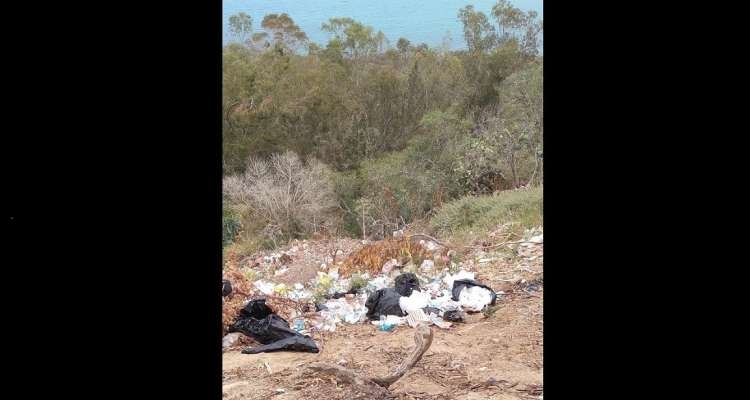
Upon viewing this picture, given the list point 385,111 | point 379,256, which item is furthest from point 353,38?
point 379,256

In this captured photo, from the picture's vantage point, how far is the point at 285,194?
8.61 m

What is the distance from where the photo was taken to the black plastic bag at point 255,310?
16.1 feet

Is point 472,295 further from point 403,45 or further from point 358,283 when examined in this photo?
point 403,45

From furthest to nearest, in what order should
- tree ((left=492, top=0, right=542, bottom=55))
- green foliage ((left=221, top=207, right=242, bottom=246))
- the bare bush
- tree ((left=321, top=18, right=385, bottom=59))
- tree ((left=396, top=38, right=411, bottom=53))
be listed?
tree ((left=321, top=18, right=385, bottom=59)) → tree ((left=396, top=38, right=411, bottom=53)) → tree ((left=492, top=0, right=542, bottom=55)) → the bare bush → green foliage ((left=221, top=207, right=242, bottom=246))

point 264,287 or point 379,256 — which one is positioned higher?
point 379,256

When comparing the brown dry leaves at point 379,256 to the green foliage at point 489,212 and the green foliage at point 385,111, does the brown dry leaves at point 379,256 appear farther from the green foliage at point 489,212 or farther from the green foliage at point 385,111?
the green foliage at point 385,111

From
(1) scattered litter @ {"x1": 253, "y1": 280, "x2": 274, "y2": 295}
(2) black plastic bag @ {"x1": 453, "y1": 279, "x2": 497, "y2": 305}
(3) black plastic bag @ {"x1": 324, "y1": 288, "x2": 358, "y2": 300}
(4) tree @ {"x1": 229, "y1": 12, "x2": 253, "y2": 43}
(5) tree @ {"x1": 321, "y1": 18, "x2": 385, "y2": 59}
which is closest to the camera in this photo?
(2) black plastic bag @ {"x1": 453, "y1": 279, "x2": 497, "y2": 305}

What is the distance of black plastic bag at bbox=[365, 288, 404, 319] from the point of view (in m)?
5.09

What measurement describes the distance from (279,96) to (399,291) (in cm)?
514

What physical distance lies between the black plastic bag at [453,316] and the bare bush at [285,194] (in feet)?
12.1

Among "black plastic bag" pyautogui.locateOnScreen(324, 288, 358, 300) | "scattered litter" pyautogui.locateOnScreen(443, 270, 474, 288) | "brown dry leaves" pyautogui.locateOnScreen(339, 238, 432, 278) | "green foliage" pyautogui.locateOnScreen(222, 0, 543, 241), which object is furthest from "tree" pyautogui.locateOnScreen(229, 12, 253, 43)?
"scattered litter" pyautogui.locateOnScreen(443, 270, 474, 288)

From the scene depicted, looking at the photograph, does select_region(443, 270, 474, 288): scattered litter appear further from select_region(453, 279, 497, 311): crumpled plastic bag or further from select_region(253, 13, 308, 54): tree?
select_region(253, 13, 308, 54): tree

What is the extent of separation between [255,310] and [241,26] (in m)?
6.06
